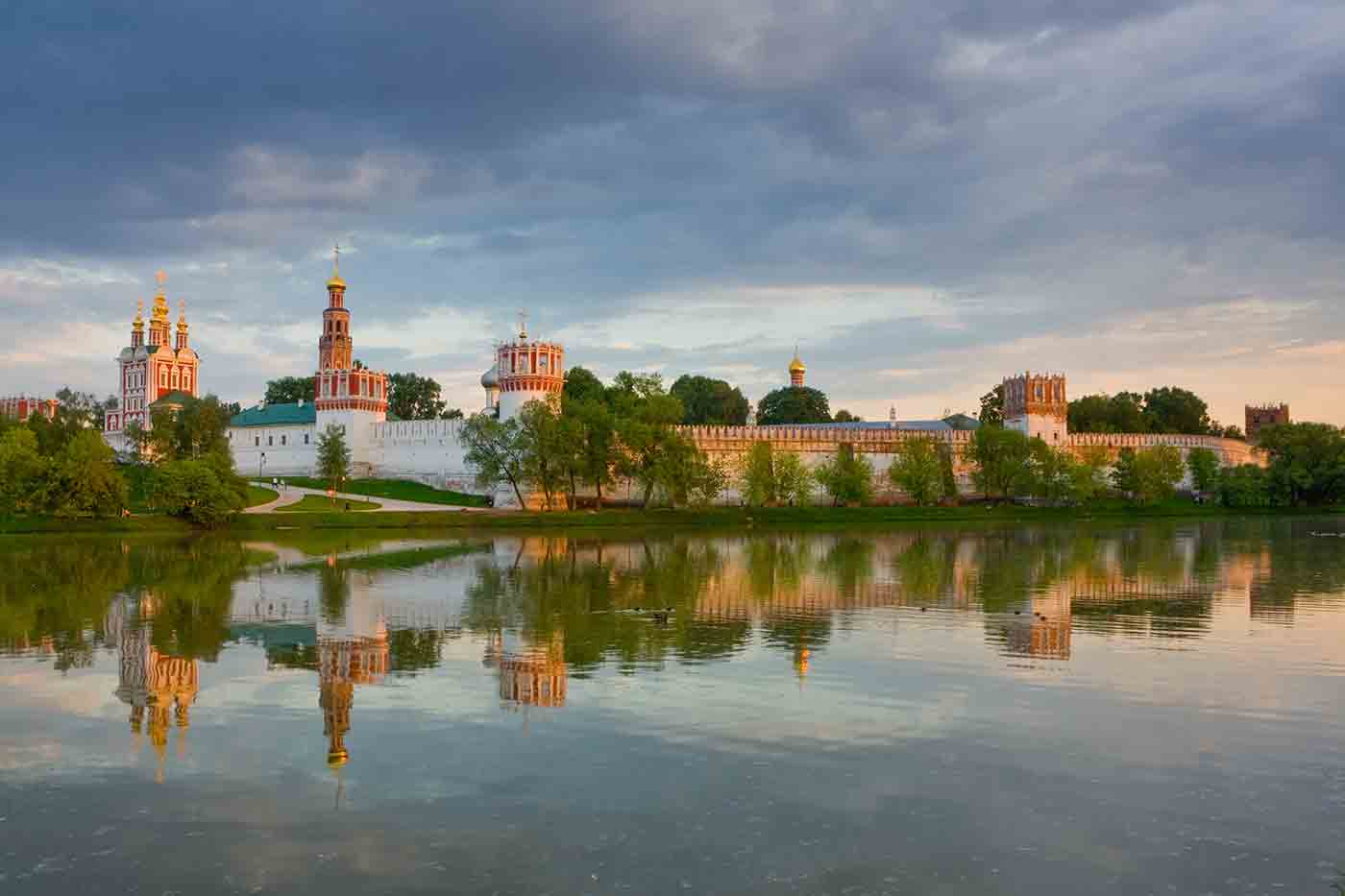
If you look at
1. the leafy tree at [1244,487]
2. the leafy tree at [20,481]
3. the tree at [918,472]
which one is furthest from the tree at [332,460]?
the leafy tree at [1244,487]

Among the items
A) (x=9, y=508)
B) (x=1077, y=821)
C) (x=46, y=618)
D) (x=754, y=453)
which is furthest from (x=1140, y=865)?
(x=754, y=453)

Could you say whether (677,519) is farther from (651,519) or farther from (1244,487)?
(1244,487)

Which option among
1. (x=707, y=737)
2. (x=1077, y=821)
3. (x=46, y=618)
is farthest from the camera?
(x=46, y=618)

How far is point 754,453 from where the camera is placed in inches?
2712

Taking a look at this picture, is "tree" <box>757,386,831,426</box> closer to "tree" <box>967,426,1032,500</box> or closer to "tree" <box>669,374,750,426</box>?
"tree" <box>669,374,750,426</box>

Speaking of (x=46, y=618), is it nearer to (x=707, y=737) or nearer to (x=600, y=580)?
(x=600, y=580)

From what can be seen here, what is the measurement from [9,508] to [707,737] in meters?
46.0

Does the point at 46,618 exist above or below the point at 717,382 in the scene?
below

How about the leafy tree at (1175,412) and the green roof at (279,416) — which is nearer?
the green roof at (279,416)

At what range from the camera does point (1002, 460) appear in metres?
73.5

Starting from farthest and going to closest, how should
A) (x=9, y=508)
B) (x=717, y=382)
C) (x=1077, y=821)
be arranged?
(x=717, y=382)
(x=9, y=508)
(x=1077, y=821)

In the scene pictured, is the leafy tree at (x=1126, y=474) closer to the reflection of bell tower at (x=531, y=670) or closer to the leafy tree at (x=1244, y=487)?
the leafy tree at (x=1244, y=487)

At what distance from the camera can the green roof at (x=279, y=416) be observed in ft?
276

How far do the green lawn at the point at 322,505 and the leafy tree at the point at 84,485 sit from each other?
8838 millimetres
